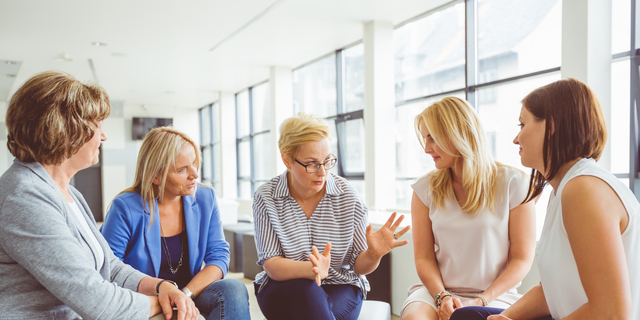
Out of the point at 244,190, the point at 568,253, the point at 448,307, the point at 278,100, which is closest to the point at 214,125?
the point at 244,190

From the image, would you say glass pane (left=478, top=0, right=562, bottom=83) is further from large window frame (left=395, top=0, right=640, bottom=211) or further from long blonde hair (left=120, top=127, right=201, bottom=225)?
long blonde hair (left=120, top=127, right=201, bottom=225)

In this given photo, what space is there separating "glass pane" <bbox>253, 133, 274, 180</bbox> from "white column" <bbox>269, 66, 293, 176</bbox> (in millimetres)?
1024

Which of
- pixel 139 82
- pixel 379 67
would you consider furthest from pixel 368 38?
pixel 139 82

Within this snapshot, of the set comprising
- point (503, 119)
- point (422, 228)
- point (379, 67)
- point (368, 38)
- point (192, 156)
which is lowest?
point (422, 228)

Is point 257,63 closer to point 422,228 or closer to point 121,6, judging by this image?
point 121,6

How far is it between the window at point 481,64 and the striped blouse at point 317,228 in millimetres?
3162

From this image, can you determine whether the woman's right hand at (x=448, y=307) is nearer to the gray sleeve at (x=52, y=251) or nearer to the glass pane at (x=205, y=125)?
the gray sleeve at (x=52, y=251)

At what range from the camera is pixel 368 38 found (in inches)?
218

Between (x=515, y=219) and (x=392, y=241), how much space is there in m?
0.49

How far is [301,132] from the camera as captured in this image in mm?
1764

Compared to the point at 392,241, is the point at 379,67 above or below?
above

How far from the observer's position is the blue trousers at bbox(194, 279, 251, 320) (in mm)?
1594

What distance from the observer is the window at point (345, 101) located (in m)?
6.50

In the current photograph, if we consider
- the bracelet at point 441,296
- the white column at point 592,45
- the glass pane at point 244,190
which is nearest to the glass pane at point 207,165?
the glass pane at point 244,190
